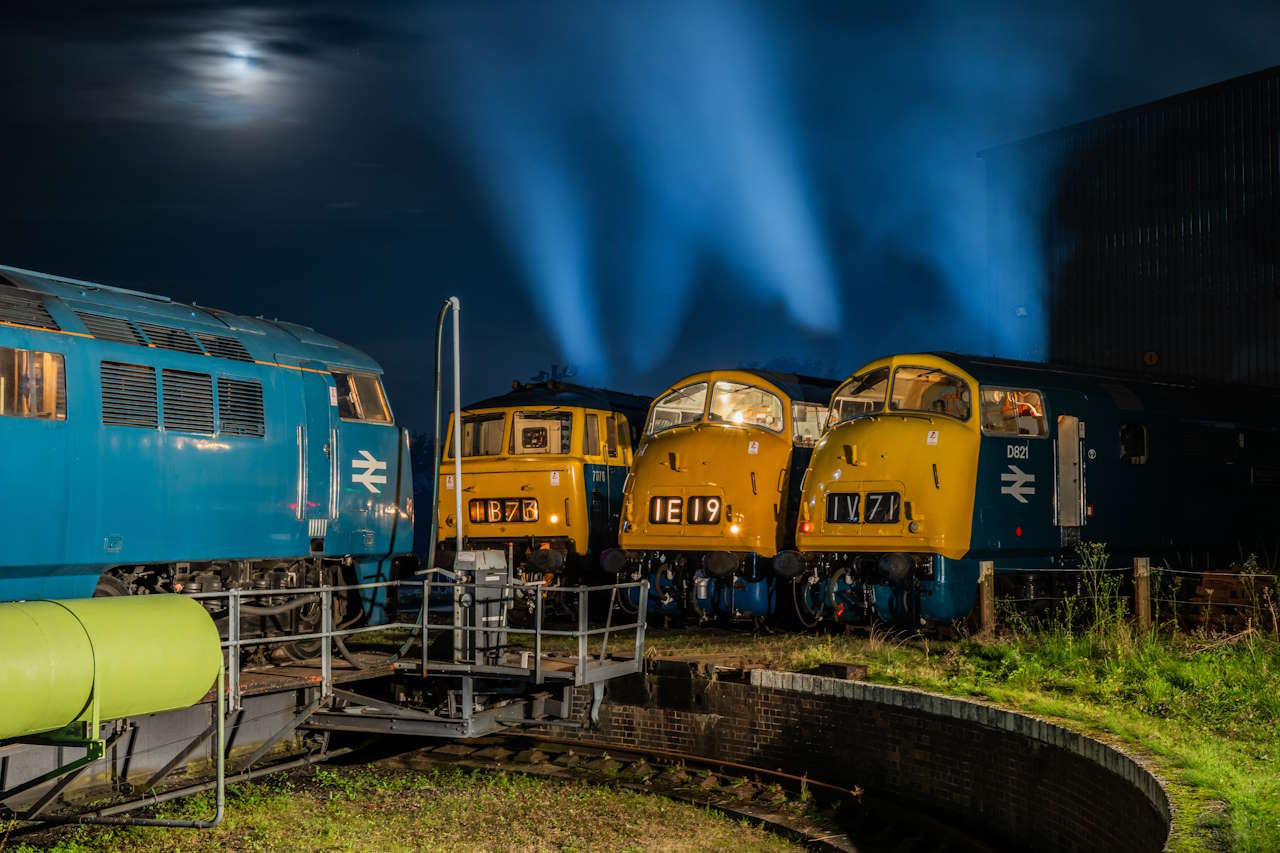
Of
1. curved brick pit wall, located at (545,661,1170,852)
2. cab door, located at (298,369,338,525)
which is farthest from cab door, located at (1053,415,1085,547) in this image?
cab door, located at (298,369,338,525)

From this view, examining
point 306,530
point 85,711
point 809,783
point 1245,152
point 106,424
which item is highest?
point 1245,152

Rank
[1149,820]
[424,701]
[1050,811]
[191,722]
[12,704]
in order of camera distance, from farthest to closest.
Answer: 1. [424,701]
2. [191,722]
3. [1050,811]
4. [1149,820]
5. [12,704]

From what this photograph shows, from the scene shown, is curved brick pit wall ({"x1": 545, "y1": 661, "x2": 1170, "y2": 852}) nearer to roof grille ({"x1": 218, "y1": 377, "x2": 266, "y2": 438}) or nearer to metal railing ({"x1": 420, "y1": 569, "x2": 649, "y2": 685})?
metal railing ({"x1": 420, "y1": 569, "x2": 649, "y2": 685})

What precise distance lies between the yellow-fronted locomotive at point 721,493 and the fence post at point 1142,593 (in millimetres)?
4129

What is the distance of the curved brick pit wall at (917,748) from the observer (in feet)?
32.3

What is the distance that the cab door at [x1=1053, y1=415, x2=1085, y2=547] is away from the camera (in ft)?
54.3

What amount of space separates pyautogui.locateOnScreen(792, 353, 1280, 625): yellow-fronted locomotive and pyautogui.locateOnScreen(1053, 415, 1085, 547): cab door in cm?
2

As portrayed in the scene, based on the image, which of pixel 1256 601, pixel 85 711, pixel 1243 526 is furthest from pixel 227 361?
pixel 1243 526

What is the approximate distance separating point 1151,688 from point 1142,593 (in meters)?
2.83

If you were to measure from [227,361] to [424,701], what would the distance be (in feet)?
12.9

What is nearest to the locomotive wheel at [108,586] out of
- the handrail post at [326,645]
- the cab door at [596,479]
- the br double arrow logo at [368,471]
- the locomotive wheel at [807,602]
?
the handrail post at [326,645]

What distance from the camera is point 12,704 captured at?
8242 millimetres

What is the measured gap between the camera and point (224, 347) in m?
13.3

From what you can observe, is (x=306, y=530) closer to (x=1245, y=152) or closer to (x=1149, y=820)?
(x=1149, y=820)
